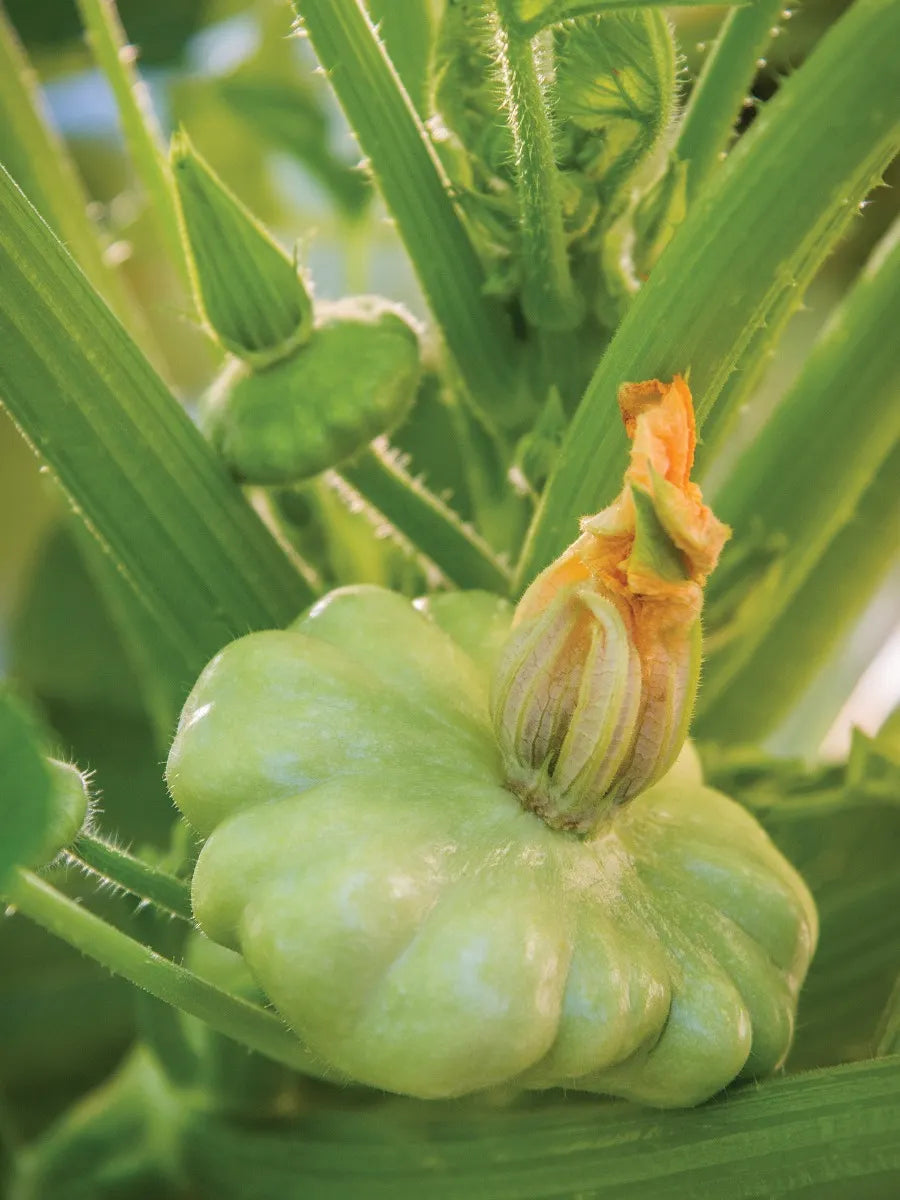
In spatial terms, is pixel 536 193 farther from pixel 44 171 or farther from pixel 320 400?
pixel 44 171

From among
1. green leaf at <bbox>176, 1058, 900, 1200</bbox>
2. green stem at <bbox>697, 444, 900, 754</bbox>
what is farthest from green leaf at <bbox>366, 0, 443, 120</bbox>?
green leaf at <bbox>176, 1058, 900, 1200</bbox>

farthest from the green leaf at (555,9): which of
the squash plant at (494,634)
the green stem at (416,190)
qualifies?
the green stem at (416,190)

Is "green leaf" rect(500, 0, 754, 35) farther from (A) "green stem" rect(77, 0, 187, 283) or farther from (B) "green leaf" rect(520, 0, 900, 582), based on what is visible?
(A) "green stem" rect(77, 0, 187, 283)

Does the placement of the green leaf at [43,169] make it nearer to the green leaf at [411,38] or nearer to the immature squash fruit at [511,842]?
the green leaf at [411,38]

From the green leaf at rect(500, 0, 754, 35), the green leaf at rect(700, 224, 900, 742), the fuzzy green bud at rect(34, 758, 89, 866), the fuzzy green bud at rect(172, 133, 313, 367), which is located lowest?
the green leaf at rect(700, 224, 900, 742)

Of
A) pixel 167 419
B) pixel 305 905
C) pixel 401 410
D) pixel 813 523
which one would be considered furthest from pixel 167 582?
pixel 813 523

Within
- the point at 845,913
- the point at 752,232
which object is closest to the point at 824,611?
the point at 845,913

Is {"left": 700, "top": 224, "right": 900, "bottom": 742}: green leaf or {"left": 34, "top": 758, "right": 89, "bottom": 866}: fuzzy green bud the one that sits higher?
{"left": 34, "top": 758, "right": 89, "bottom": 866}: fuzzy green bud

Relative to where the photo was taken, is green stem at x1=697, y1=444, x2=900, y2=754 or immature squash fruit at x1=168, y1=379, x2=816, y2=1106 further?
green stem at x1=697, y1=444, x2=900, y2=754
